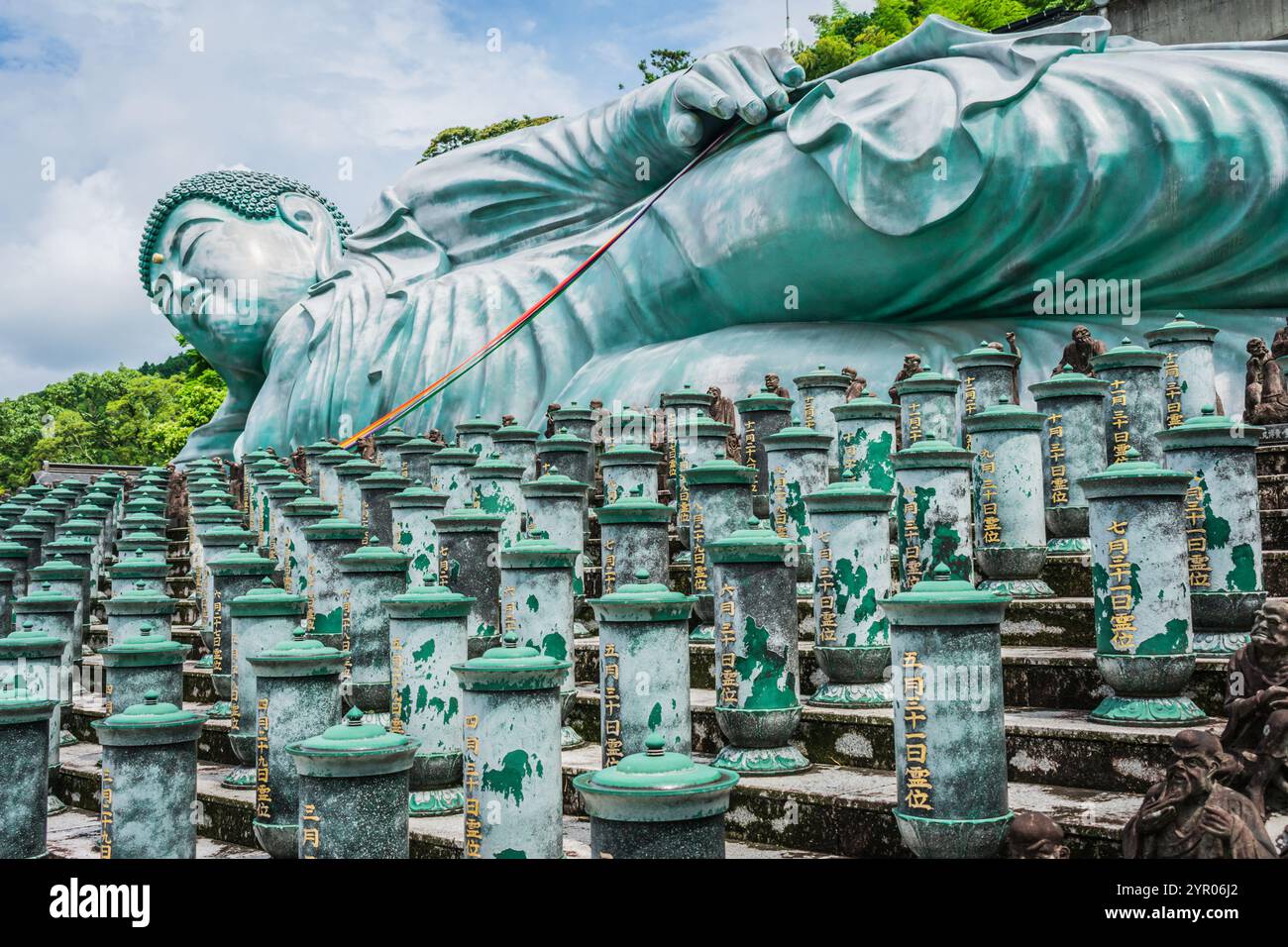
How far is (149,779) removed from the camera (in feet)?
10.8

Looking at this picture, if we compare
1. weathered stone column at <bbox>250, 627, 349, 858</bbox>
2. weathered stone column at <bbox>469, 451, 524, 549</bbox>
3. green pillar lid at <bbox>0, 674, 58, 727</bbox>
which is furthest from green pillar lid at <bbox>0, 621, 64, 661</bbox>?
weathered stone column at <bbox>469, 451, 524, 549</bbox>

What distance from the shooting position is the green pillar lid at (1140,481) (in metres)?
3.26

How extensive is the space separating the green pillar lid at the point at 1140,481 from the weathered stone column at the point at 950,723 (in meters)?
0.70

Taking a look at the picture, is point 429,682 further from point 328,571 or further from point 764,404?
point 764,404

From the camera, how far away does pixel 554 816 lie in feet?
9.68

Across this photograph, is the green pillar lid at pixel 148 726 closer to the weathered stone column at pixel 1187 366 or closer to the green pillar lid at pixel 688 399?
the green pillar lid at pixel 688 399

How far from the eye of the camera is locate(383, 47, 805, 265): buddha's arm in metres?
7.49

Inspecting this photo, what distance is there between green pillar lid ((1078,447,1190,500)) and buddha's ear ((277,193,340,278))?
25.5ft

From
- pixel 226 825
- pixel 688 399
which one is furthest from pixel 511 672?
pixel 688 399

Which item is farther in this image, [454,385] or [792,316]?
[454,385]

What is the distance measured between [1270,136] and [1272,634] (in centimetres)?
390

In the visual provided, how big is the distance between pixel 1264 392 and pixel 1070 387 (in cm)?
103
